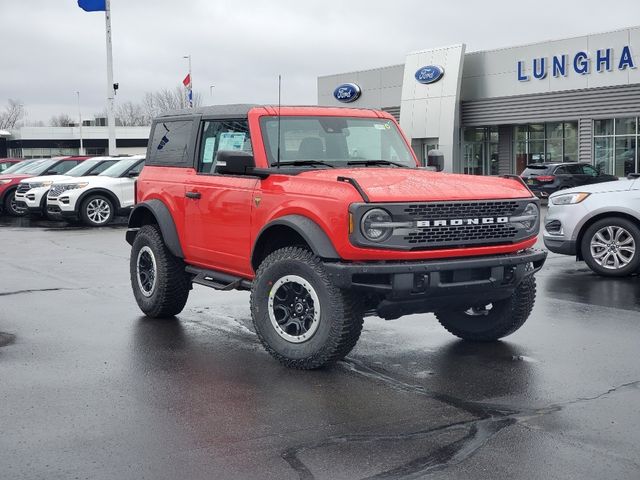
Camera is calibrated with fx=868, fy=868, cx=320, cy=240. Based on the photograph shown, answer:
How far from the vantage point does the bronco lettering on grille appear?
6062 millimetres

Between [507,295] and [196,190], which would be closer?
[507,295]

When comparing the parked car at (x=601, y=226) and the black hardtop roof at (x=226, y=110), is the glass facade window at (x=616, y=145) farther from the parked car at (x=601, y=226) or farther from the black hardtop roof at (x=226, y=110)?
the black hardtop roof at (x=226, y=110)

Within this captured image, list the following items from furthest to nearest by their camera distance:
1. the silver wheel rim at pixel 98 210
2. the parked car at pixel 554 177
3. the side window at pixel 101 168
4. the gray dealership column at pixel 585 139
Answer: the gray dealership column at pixel 585 139
the parked car at pixel 554 177
the side window at pixel 101 168
the silver wheel rim at pixel 98 210

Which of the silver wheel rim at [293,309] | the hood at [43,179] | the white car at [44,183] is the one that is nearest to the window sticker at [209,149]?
the silver wheel rim at [293,309]

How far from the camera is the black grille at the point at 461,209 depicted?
6.05m

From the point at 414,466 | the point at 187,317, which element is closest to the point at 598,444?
the point at 414,466

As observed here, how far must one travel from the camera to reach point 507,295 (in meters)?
6.57

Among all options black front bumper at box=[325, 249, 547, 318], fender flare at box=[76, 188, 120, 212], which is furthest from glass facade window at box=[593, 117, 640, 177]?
black front bumper at box=[325, 249, 547, 318]

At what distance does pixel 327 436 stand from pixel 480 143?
1473 inches

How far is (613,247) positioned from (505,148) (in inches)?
1173

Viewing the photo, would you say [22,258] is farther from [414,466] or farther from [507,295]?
[414,466]

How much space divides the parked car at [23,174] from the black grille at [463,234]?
19.1 m

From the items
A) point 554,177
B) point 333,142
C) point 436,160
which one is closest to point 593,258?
point 436,160

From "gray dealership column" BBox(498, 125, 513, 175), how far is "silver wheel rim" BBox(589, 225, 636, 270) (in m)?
29.1
